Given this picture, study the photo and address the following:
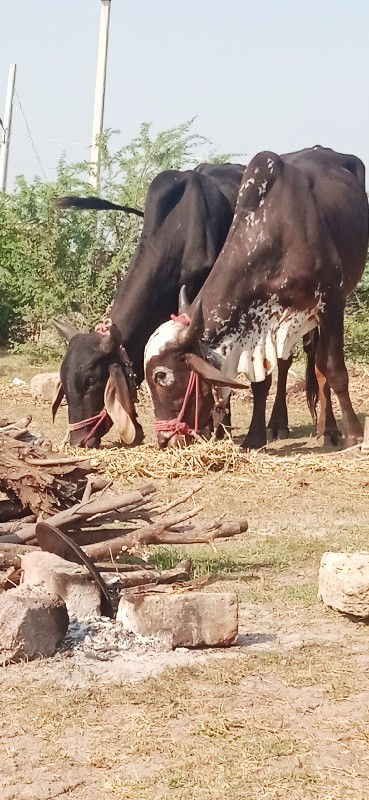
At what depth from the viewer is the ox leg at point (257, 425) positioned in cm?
955

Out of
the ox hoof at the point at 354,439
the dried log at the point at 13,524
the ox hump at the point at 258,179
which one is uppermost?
the ox hump at the point at 258,179

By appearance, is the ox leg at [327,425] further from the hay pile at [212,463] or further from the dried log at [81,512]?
the dried log at [81,512]

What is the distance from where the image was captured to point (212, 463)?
27.6 ft

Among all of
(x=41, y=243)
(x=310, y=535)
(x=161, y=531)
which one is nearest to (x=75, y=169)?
(x=41, y=243)

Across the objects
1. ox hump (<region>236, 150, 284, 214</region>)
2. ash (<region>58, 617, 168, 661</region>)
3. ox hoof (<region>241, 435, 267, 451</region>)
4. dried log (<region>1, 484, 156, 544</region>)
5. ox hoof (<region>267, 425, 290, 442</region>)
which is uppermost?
ox hump (<region>236, 150, 284, 214</region>)

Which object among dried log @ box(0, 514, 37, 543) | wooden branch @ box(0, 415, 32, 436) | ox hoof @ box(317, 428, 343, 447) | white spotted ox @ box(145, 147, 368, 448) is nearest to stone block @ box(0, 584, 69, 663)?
dried log @ box(0, 514, 37, 543)

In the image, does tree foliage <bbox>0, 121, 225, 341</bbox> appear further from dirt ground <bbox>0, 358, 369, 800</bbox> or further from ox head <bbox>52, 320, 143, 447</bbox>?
dirt ground <bbox>0, 358, 369, 800</bbox>

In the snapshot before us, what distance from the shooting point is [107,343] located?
9633 mm

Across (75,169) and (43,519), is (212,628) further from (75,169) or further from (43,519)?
(75,169)

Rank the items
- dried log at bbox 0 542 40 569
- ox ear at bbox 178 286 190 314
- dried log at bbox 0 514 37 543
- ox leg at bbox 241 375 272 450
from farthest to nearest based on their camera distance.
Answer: ox leg at bbox 241 375 272 450
ox ear at bbox 178 286 190 314
dried log at bbox 0 514 37 543
dried log at bbox 0 542 40 569

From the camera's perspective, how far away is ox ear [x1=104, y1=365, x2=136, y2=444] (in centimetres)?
920

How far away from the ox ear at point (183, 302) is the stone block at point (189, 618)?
5.22 meters

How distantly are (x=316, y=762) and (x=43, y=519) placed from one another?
214 cm

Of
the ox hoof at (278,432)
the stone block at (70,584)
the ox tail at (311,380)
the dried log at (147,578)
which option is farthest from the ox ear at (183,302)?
the stone block at (70,584)
